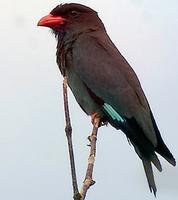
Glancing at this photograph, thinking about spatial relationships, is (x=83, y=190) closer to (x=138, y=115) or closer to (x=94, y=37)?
(x=138, y=115)

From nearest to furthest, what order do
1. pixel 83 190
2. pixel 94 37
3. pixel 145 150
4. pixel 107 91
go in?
pixel 83 190 → pixel 145 150 → pixel 107 91 → pixel 94 37

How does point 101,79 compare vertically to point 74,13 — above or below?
below

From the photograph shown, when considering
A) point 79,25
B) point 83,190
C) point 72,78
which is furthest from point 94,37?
point 83,190

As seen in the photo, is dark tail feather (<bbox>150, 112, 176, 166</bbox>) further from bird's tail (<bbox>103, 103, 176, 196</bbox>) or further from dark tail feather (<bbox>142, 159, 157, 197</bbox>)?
dark tail feather (<bbox>142, 159, 157, 197</bbox>)

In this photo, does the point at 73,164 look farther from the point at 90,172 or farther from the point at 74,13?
the point at 74,13

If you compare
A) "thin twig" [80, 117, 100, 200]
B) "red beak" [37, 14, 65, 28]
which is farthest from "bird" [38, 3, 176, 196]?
"thin twig" [80, 117, 100, 200]

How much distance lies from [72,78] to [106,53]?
42cm

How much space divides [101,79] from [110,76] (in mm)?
85

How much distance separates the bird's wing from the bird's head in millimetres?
114

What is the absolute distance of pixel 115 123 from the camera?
4.55 meters

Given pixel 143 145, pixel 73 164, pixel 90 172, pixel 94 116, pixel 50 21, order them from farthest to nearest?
1. pixel 50 21
2. pixel 94 116
3. pixel 143 145
4. pixel 90 172
5. pixel 73 164

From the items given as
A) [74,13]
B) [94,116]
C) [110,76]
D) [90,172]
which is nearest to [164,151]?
[94,116]

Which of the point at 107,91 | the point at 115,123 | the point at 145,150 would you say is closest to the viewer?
the point at 145,150

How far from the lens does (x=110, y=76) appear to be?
496 cm
